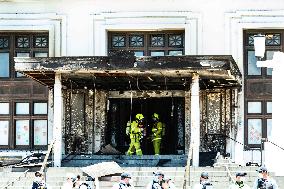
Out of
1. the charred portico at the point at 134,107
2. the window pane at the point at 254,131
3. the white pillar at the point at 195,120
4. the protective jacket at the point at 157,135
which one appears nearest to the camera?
the white pillar at the point at 195,120

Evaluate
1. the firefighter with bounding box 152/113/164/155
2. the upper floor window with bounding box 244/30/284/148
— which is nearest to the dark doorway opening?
the firefighter with bounding box 152/113/164/155

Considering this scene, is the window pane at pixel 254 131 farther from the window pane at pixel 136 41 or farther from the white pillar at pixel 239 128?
the window pane at pixel 136 41

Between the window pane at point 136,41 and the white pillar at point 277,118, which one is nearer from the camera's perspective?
the white pillar at point 277,118

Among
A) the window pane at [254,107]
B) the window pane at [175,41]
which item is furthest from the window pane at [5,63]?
the window pane at [254,107]

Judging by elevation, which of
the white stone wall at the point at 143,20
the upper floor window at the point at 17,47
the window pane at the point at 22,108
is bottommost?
the window pane at the point at 22,108

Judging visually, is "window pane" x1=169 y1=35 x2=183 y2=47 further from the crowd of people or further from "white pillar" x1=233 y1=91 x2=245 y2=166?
"white pillar" x1=233 y1=91 x2=245 y2=166

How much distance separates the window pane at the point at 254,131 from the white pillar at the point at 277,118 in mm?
4493

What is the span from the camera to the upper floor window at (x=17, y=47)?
27109 mm

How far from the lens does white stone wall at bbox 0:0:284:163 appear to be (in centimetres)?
2652

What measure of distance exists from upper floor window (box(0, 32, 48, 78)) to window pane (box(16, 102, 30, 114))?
1113 millimetres

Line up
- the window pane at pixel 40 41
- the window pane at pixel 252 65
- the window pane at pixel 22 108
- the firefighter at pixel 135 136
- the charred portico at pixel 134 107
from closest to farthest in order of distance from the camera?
the charred portico at pixel 134 107, the firefighter at pixel 135 136, the window pane at pixel 252 65, the window pane at pixel 40 41, the window pane at pixel 22 108

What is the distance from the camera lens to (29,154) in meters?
26.8

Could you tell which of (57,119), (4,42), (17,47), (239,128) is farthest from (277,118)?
(4,42)

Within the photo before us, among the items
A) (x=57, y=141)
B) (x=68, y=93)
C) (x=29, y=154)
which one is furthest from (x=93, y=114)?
(x=57, y=141)
